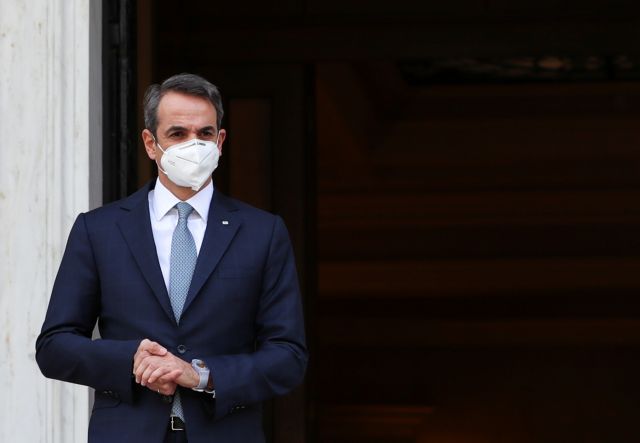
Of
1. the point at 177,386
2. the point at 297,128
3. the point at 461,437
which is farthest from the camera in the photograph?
the point at 461,437

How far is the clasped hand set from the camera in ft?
8.98

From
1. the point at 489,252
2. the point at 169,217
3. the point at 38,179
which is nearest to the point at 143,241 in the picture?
the point at 169,217

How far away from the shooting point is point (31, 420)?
4234 millimetres

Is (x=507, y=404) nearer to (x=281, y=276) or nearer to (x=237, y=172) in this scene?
(x=237, y=172)

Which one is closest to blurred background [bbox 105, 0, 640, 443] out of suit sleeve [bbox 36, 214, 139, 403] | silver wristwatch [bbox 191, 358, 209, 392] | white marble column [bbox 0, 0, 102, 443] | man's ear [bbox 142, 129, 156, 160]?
white marble column [bbox 0, 0, 102, 443]

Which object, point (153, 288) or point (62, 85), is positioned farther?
point (62, 85)

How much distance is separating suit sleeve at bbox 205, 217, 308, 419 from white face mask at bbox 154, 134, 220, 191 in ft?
0.66

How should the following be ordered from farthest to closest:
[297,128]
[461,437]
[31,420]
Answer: [461,437] < [297,128] < [31,420]

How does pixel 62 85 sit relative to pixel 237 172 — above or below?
above

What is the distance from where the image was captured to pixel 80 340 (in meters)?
2.89

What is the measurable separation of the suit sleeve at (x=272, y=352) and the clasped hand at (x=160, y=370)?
0.22 ft

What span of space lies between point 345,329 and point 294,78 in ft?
18.9

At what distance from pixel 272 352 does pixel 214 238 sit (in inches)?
9.4

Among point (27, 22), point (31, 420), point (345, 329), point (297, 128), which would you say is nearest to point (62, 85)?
point (27, 22)
